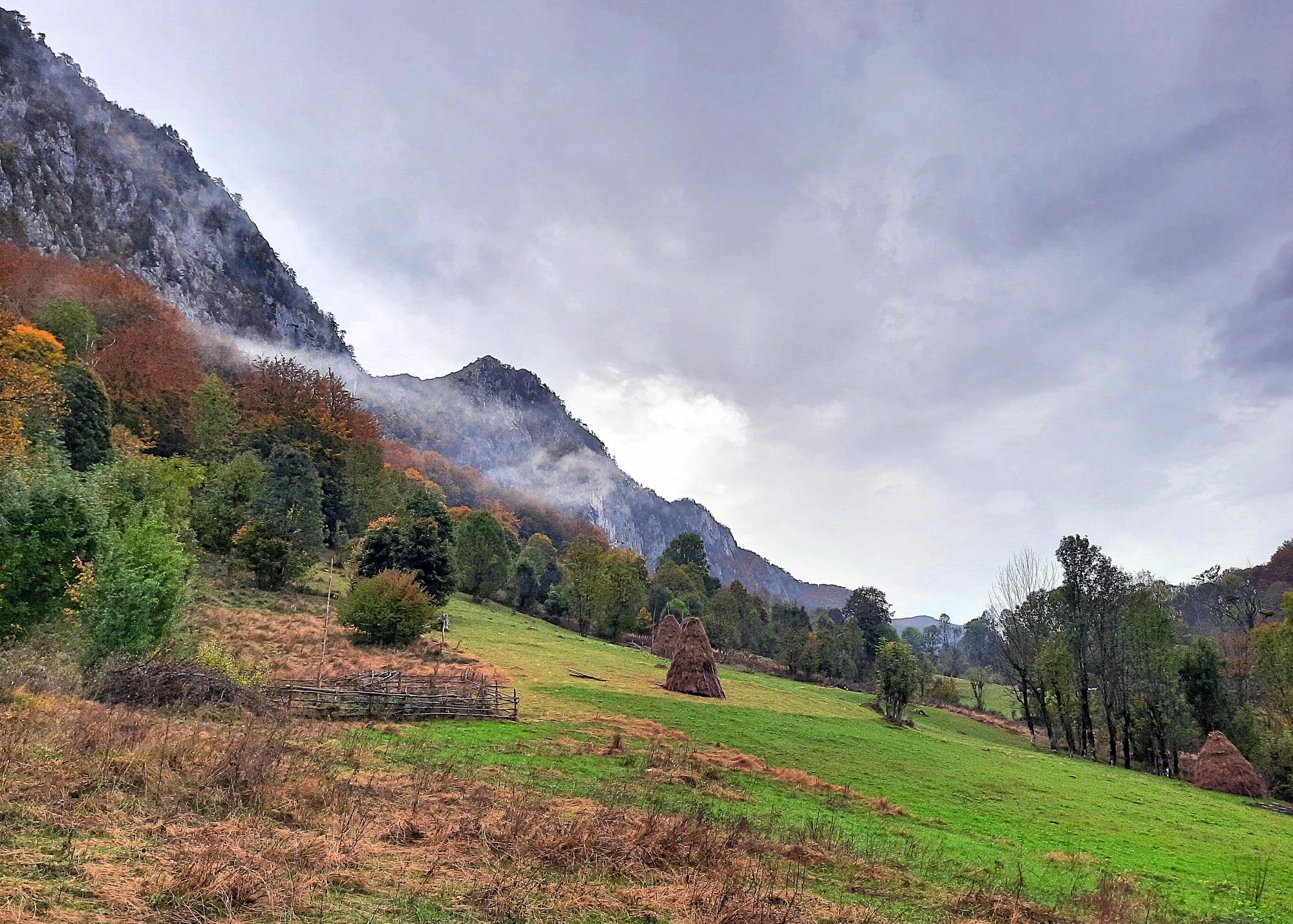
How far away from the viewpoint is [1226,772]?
1168 inches

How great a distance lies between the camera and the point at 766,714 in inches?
1216

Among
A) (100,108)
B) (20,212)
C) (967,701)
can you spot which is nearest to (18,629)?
(967,701)

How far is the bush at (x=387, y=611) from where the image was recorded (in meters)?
32.1

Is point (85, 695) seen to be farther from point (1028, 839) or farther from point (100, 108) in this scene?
point (100, 108)

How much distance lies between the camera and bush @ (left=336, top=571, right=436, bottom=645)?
32094 millimetres

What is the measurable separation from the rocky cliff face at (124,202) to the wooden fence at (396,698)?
326ft

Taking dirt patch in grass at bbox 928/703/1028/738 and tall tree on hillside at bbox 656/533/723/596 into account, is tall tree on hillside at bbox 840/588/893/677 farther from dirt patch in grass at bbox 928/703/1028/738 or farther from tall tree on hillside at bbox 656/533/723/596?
tall tree on hillside at bbox 656/533/723/596

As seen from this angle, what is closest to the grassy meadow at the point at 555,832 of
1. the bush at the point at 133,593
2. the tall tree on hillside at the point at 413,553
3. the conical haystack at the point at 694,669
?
the bush at the point at 133,593

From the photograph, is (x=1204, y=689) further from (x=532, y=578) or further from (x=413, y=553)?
(x=532, y=578)

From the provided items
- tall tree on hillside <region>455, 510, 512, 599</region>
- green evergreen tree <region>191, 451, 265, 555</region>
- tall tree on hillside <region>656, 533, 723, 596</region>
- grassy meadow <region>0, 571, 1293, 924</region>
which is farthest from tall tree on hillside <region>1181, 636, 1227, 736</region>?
tall tree on hillside <region>656, 533, 723, 596</region>

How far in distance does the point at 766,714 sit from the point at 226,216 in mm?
181935

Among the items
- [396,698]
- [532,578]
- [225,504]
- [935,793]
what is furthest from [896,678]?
[225,504]

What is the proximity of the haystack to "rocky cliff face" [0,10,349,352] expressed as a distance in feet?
429

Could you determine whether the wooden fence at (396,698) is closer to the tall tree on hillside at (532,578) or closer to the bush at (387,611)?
the bush at (387,611)
